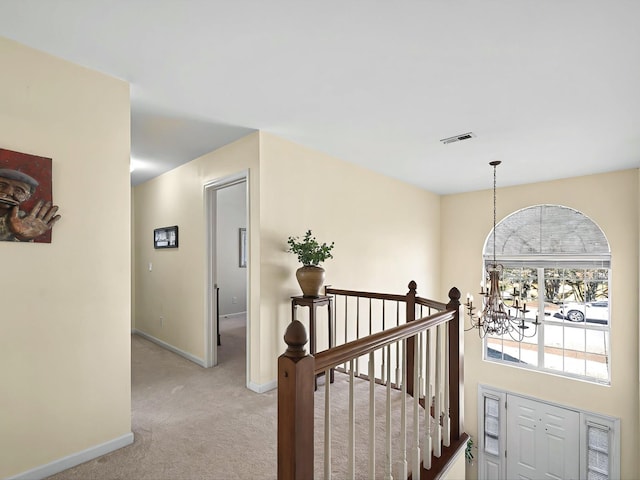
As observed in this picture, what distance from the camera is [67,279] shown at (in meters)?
1.94

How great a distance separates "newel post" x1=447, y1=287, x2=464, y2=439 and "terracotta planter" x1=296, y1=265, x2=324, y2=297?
1136 millimetres

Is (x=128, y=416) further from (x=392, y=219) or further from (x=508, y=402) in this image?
(x=508, y=402)

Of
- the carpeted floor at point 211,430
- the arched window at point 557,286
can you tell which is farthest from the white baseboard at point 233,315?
the arched window at point 557,286

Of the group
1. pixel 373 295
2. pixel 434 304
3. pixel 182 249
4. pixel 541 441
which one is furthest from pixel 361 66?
pixel 541 441

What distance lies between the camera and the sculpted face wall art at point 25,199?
5.67 ft

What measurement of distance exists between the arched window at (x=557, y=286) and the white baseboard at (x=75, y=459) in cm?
473

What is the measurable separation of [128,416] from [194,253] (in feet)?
6.45

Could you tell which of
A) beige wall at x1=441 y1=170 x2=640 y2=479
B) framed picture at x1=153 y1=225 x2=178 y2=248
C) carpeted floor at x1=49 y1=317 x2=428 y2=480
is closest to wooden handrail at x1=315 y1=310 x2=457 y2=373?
carpeted floor at x1=49 y1=317 x2=428 y2=480

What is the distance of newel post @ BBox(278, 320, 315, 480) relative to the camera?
1.09 metres

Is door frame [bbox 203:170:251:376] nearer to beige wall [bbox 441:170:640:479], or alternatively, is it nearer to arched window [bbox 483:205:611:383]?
arched window [bbox 483:205:611:383]

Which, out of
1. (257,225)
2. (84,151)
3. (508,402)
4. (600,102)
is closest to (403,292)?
(508,402)

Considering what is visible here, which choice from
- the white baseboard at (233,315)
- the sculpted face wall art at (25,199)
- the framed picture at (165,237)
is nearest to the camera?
the sculpted face wall art at (25,199)

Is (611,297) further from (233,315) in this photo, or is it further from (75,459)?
(233,315)

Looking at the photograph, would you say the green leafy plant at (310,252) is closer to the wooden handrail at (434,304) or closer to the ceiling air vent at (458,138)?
the wooden handrail at (434,304)
